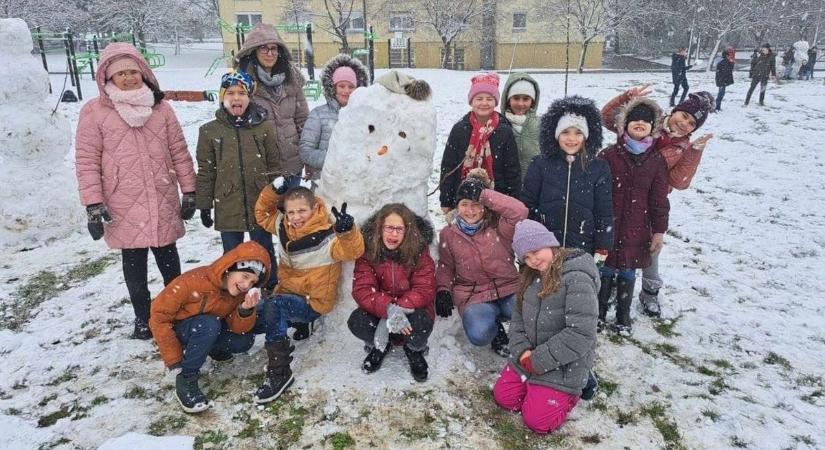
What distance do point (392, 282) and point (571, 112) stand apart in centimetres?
152

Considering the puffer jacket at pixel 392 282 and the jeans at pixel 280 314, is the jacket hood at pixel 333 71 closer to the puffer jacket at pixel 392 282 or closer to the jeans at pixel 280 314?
the puffer jacket at pixel 392 282

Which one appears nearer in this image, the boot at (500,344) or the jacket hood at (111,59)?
the jacket hood at (111,59)

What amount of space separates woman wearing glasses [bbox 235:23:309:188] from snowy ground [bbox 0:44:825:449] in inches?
47.6

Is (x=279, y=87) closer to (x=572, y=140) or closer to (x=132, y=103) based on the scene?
(x=132, y=103)

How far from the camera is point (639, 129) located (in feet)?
10.8

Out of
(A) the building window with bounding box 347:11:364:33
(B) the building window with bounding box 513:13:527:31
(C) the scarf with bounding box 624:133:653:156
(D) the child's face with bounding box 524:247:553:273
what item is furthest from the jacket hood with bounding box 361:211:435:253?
(B) the building window with bounding box 513:13:527:31

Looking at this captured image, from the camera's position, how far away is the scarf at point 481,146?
3408 mm

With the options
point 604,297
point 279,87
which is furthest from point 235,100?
point 604,297

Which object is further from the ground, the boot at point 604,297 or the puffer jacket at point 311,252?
the puffer jacket at point 311,252

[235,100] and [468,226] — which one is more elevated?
[235,100]

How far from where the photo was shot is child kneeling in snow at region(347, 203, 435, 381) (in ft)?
9.81

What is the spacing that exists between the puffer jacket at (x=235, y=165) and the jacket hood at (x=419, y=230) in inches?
28.8

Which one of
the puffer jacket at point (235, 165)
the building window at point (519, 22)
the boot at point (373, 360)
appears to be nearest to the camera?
the boot at point (373, 360)

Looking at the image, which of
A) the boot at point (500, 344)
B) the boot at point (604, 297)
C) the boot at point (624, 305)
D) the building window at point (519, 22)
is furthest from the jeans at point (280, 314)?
the building window at point (519, 22)
